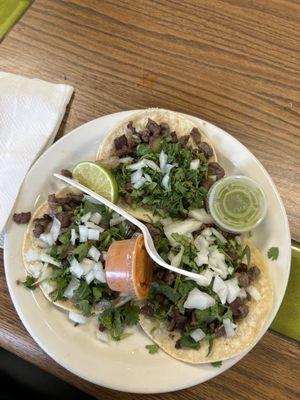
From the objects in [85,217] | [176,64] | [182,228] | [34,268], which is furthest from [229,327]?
[176,64]

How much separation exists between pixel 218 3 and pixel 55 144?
1.05 metres

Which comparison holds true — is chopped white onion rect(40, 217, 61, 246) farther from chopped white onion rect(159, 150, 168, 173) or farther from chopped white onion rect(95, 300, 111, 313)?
chopped white onion rect(159, 150, 168, 173)

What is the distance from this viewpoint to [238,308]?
166cm

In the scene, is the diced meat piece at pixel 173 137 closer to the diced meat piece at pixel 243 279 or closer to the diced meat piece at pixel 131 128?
the diced meat piece at pixel 131 128

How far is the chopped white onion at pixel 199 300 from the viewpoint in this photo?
1.62m

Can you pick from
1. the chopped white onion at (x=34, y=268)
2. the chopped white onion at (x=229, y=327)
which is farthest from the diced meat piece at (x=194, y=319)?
the chopped white onion at (x=34, y=268)

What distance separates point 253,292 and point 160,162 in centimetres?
65

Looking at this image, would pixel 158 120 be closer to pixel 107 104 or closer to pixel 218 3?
pixel 107 104

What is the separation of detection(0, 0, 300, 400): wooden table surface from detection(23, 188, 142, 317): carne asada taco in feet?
0.76

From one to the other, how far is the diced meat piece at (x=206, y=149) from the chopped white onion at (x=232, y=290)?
0.53 meters

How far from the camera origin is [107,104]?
203cm

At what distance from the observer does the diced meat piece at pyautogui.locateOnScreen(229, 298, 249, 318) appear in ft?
5.43

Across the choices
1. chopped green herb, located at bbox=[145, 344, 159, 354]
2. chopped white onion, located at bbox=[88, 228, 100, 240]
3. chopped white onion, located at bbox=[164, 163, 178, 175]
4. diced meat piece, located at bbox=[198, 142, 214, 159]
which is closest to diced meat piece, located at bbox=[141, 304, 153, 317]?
chopped green herb, located at bbox=[145, 344, 159, 354]

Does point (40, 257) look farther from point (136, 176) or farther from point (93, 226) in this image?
point (136, 176)
